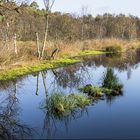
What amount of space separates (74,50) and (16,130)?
2408 cm

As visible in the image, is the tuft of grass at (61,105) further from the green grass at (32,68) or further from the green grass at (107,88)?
the green grass at (32,68)

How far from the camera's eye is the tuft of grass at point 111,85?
51.6ft

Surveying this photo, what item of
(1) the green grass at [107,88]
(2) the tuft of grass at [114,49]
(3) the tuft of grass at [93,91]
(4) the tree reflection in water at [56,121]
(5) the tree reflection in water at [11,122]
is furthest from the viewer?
(2) the tuft of grass at [114,49]

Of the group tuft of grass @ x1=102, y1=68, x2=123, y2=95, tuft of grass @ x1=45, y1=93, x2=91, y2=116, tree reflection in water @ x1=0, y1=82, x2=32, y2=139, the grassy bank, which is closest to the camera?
tree reflection in water @ x1=0, y1=82, x2=32, y2=139

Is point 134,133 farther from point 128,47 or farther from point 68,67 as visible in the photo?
point 128,47

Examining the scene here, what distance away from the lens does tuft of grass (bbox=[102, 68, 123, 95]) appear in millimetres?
15734

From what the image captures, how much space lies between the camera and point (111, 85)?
16203 mm

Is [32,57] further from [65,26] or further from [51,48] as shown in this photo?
[65,26]

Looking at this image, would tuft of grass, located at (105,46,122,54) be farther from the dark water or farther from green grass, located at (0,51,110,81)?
the dark water

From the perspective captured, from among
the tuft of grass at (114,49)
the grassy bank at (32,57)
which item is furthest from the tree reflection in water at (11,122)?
the tuft of grass at (114,49)

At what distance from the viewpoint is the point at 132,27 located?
195 feet

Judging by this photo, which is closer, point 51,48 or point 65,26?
point 51,48

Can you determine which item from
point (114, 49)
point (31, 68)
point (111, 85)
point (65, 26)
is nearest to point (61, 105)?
point (111, 85)

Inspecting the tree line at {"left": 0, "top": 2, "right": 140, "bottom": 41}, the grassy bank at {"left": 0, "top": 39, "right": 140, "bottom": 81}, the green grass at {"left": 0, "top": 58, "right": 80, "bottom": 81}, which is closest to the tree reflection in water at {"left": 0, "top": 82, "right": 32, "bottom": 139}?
the green grass at {"left": 0, "top": 58, "right": 80, "bottom": 81}
